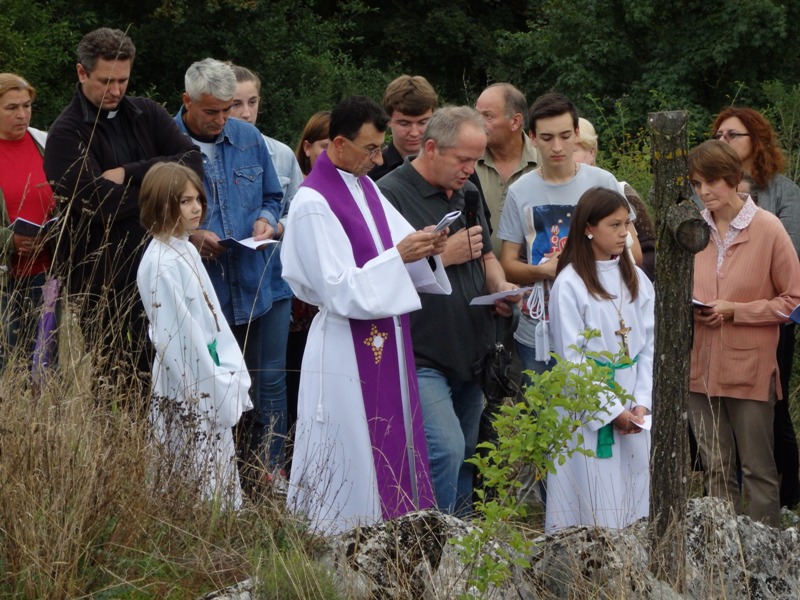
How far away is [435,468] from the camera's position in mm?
5875

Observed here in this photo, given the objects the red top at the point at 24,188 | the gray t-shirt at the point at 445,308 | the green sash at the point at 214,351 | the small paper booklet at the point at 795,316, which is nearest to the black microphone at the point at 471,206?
the gray t-shirt at the point at 445,308

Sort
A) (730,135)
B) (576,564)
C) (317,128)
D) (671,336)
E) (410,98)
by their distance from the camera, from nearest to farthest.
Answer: (576,564)
(671,336)
(410,98)
(730,135)
(317,128)

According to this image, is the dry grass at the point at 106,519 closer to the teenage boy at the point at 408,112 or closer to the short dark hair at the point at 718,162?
the teenage boy at the point at 408,112

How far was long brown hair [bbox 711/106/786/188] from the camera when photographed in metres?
7.16

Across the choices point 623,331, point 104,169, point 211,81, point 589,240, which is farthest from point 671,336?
point 104,169

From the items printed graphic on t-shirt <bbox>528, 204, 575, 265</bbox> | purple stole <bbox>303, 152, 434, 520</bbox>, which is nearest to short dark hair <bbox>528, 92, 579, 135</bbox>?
printed graphic on t-shirt <bbox>528, 204, 575, 265</bbox>

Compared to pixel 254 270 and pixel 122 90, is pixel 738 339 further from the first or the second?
pixel 122 90

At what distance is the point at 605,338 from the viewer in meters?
5.90

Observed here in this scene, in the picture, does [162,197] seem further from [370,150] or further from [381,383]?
[381,383]

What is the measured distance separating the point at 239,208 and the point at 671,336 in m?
3.06

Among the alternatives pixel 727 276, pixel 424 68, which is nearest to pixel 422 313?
pixel 727 276

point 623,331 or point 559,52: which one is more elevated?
point 559,52

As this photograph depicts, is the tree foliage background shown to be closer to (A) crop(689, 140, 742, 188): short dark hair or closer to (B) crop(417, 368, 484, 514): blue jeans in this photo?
(A) crop(689, 140, 742, 188): short dark hair

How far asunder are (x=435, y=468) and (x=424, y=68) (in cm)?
2071
